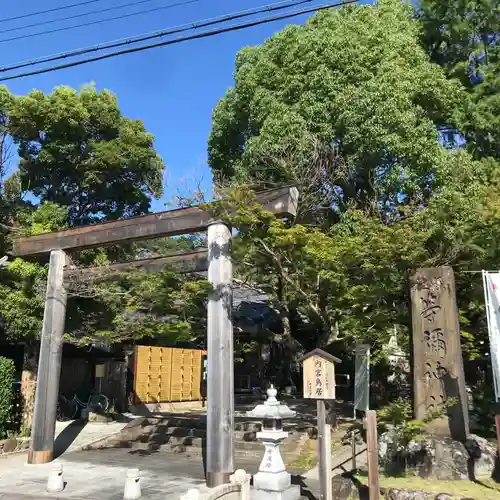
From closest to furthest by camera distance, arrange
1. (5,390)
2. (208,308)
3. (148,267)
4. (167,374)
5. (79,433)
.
Result: (208,308) → (5,390) → (148,267) → (79,433) → (167,374)

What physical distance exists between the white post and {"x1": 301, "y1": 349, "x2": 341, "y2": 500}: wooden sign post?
86.4 inches

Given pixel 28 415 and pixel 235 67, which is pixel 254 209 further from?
pixel 235 67

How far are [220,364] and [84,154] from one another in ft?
37.7

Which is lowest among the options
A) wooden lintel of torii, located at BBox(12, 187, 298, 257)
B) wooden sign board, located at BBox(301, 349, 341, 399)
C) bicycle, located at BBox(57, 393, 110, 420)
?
bicycle, located at BBox(57, 393, 110, 420)

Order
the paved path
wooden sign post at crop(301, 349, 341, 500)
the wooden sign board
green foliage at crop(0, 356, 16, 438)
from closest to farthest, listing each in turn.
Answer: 1. wooden sign post at crop(301, 349, 341, 500)
2. the wooden sign board
3. green foliage at crop(0, 356, 16, 438)
4. the paved path

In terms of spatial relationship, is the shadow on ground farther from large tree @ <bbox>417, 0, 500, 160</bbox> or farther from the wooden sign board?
large tree @ <bbox>417, 0, 500, 160</bbox>

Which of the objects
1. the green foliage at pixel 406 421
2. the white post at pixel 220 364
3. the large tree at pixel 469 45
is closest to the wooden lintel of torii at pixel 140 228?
the white post at pixel 220 364

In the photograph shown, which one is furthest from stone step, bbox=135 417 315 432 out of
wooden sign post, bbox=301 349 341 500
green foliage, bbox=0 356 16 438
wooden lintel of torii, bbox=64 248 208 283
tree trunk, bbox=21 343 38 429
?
wooden sign post, bbox=301 349 341 500

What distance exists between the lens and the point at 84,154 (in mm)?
17812

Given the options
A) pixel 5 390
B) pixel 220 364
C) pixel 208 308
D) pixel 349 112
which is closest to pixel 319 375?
pixel 220 364

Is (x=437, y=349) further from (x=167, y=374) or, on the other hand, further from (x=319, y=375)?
(x=167, y=374)

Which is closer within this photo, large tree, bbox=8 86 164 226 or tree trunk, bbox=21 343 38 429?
tree trunk, bbox=21 343 38 429

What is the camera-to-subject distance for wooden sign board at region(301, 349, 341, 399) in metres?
7.84

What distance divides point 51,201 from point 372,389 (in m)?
13.6
